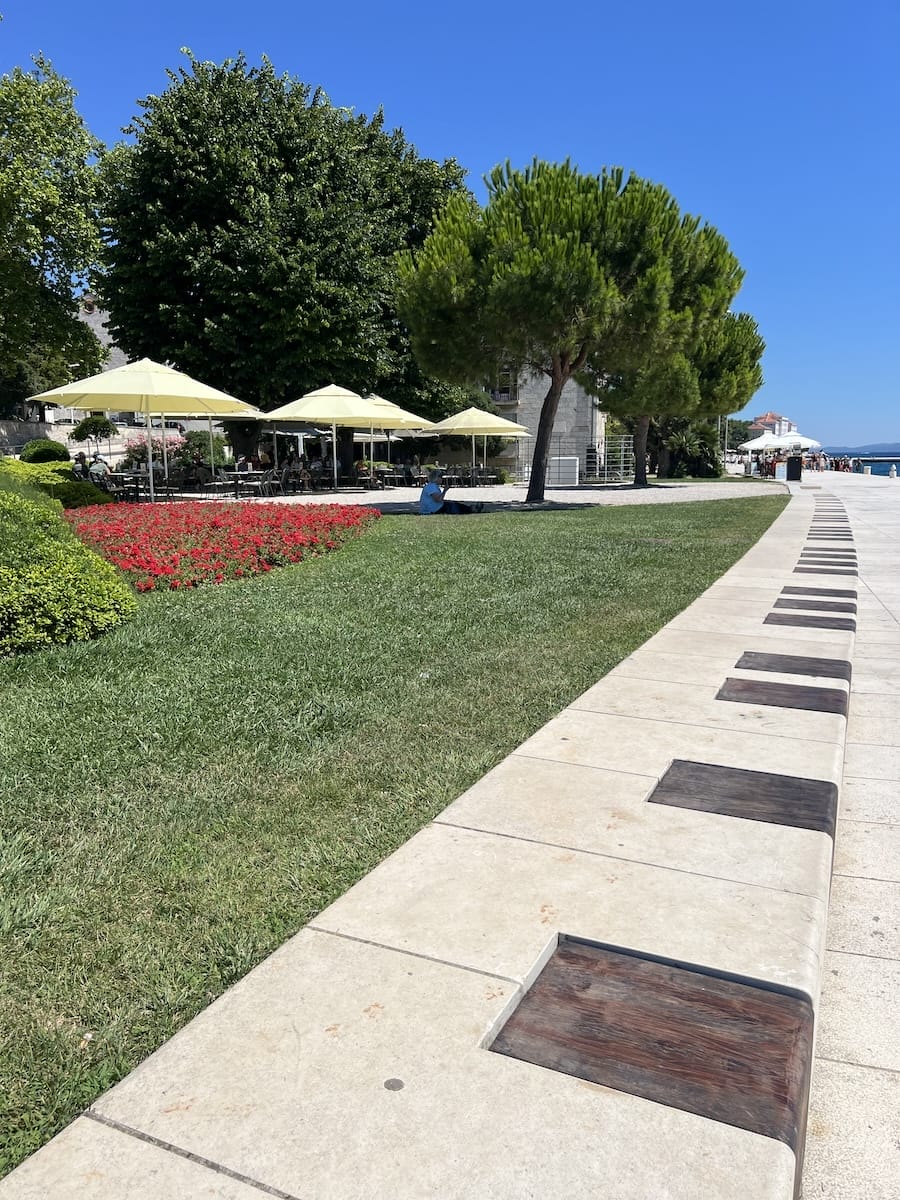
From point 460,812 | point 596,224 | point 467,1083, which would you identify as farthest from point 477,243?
point 467,1083

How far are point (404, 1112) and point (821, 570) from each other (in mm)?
9208

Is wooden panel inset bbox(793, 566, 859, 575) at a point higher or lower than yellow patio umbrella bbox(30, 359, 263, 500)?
lower

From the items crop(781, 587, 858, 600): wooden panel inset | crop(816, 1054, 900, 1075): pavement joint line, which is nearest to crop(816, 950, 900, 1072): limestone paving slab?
crop(816, 1054, 900, 1075): pavement joint line

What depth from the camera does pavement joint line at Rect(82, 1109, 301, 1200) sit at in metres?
1.45

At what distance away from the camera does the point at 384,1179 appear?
1.46 meters

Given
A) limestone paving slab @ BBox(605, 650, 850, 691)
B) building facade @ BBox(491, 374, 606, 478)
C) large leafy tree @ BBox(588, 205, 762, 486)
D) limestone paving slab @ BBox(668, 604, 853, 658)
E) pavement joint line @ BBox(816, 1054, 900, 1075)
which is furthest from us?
building facade @ BBox(491, 374, 606, 478)

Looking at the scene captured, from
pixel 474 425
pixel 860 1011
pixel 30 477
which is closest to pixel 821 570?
pixel 860 1011

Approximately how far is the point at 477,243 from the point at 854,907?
17398 mm

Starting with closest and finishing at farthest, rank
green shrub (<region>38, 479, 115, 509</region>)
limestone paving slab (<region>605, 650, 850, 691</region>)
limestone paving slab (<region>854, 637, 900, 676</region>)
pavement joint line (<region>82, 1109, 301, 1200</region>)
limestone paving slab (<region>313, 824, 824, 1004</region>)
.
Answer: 1. pavement joint line (<region>82, 1109, 301, 1200</region>)
2. limestone paving slab (<region>313, 824, 824, 1004</region>)
3. limestone paving slab (<region>605, 650, 850, 691</region>)
4. limestone paving slab (<region>854, 637, 900, 676</region>)
5. green shrub (<region>38, 479, 115, 509</region>)

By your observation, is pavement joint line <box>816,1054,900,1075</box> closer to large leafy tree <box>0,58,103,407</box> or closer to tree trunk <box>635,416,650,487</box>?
large leafy tree <box>0,58,103,407</box>

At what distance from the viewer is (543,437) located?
20531mm

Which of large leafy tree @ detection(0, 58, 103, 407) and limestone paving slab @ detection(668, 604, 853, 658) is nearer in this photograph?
Answer: limestone paving slab @ detection(668, 604, 853, 658)

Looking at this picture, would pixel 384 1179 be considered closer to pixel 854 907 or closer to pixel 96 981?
pixel 96 981

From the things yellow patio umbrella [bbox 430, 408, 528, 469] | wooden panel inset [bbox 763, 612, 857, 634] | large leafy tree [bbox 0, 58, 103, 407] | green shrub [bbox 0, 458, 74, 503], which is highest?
large leafy tree [bbox 0, 58, 103, 407]
